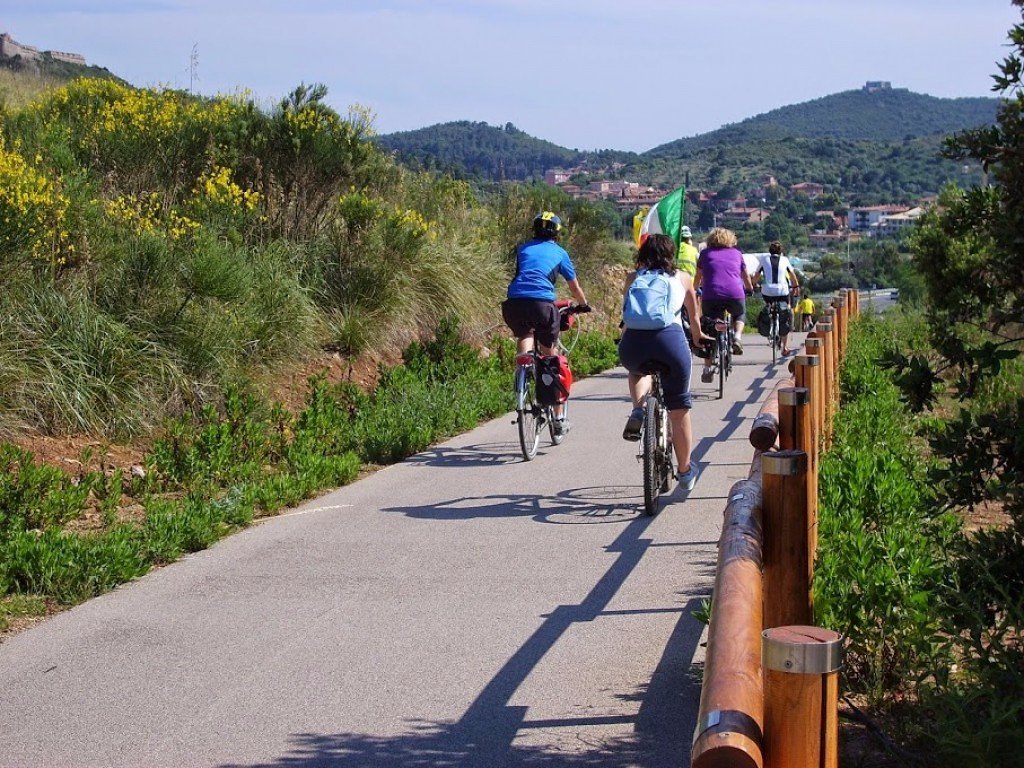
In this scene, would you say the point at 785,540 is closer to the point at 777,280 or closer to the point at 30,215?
the point at 30,215

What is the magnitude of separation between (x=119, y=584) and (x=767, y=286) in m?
14.4

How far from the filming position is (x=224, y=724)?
5.01m

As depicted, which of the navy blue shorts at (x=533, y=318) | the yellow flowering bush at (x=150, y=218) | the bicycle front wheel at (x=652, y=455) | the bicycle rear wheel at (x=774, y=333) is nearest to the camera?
the bicycle front wheel at (x=652, y=455)

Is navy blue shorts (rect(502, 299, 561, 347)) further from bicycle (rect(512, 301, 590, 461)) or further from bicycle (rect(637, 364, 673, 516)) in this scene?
bicycle (rect(637, 364, 673, 516))

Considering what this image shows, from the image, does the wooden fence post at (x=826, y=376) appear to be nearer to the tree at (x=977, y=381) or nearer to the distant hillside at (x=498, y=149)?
the tree at (x=977, y=381)

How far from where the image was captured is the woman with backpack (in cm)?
888

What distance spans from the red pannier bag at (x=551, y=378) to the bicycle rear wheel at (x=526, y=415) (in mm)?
90

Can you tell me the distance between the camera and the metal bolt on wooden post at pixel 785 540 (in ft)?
12.0

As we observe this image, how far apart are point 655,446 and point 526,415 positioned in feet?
7.94

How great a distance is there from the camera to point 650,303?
Answer: 8859mm

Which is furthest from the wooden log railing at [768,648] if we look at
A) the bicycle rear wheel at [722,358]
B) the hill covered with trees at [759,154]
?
the hill covered with trees at [759,154]

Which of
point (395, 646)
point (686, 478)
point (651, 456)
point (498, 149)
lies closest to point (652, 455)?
point (651, 456)

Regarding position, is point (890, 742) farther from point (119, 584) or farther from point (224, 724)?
point (119, 584)

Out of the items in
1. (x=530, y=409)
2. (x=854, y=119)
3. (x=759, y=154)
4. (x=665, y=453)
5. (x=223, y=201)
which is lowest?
(x=665, y=453)
